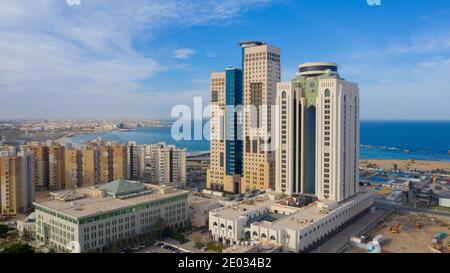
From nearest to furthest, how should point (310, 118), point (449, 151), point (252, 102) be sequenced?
point (310, 118) < point (252, 102) < point (449, 151)

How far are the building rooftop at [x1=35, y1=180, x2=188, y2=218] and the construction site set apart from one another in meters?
4.26

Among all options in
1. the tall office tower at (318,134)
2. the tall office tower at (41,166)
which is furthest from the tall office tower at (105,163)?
the tall office tower at (318,134)

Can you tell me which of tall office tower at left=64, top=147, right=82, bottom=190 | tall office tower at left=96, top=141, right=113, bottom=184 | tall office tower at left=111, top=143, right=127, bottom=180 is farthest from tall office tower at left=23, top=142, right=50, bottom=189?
tall office tower at left=111, top=143, right=127, bottom=180

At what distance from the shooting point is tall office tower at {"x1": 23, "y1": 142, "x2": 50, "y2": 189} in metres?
13.2

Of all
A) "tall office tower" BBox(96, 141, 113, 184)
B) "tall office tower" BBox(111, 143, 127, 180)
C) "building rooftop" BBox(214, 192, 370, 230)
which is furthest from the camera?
"tall office tower" BBox(111, 143, 127, 180)

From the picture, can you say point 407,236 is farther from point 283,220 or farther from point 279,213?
point 283,220

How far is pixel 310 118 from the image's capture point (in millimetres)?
9602

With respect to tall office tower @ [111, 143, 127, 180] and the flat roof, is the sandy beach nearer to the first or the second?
tall office tower @ [111, 143, 127, 180]

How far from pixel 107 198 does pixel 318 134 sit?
5178mm

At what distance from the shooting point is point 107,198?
852cm

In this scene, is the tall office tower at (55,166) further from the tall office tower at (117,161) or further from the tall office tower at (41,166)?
the tall office tower at (117,161)

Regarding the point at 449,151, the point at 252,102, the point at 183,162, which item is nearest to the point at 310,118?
the point at 252,102

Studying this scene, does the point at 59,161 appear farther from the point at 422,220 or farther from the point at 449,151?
the point at 449,151

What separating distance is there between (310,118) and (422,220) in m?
3.94
